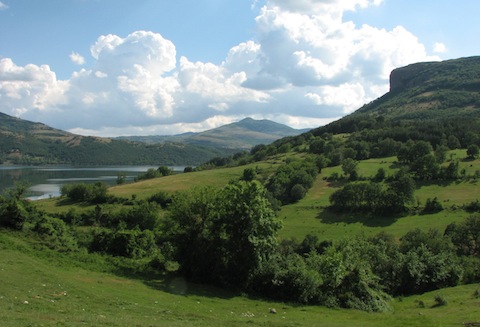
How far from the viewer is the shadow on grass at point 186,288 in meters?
28.8

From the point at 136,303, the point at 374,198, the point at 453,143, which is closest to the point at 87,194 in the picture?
the point at 374,198

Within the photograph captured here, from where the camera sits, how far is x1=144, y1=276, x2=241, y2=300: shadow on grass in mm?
28844

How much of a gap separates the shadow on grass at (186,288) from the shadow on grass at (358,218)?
63.0 m

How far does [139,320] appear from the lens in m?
18.6

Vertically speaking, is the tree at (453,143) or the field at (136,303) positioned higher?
the tree at (453,143)

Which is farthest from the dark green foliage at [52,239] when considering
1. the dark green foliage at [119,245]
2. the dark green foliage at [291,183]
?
the dark green foliage at [291,183]

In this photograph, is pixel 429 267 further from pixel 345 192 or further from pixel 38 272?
pixel 345 192

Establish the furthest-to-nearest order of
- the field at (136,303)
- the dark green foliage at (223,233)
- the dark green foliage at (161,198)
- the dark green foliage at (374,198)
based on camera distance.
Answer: the dark green foliage at (161,198), the dark green foliage at (374,198), the dark green foliage at (223,233), the field at (136,303)

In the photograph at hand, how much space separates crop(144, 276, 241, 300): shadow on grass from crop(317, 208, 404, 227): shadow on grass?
63040mm

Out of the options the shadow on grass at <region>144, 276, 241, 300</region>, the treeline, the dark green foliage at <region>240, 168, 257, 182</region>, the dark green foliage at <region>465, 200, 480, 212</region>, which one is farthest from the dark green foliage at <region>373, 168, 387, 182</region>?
the shadow on grass at <region>144, 276, 241, 300</region>

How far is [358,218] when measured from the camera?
92.7 meters

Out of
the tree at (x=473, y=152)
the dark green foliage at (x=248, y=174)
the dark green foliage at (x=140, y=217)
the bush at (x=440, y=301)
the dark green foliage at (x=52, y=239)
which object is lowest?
the dark green foliage at (x=140, y=217)

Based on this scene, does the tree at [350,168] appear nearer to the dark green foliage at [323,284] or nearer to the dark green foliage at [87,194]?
the dark green foliage at [87,194]

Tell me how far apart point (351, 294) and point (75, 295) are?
21.0 metres
